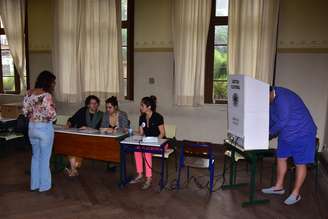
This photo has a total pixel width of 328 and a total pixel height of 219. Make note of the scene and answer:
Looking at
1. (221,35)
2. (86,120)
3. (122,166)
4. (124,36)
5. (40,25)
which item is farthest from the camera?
(40,25)

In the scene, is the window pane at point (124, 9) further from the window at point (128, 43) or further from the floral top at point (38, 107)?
the floral top at point (38, 107)

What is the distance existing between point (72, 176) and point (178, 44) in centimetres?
281

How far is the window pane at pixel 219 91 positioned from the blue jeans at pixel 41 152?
3.03 m

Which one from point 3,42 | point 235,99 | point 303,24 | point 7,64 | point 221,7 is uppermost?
point 221,7

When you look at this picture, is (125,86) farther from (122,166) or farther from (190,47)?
(122,166)

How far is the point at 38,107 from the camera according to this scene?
11.1 ft

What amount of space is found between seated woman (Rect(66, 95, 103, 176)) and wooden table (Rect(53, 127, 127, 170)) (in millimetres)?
249

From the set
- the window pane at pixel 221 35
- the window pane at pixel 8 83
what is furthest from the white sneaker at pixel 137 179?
the window pane at pixel 8 83

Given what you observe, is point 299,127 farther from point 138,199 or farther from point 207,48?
point 207,48

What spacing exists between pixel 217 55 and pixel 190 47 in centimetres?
55

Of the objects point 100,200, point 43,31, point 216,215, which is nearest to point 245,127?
point 216,215

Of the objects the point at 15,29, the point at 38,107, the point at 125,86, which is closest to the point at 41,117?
the point at 38,107

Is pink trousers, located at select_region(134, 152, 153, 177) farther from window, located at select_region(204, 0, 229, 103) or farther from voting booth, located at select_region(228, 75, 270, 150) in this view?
window, located at select_region(204, 0, 229, 103)

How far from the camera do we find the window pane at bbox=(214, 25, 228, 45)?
5293 millimetres
